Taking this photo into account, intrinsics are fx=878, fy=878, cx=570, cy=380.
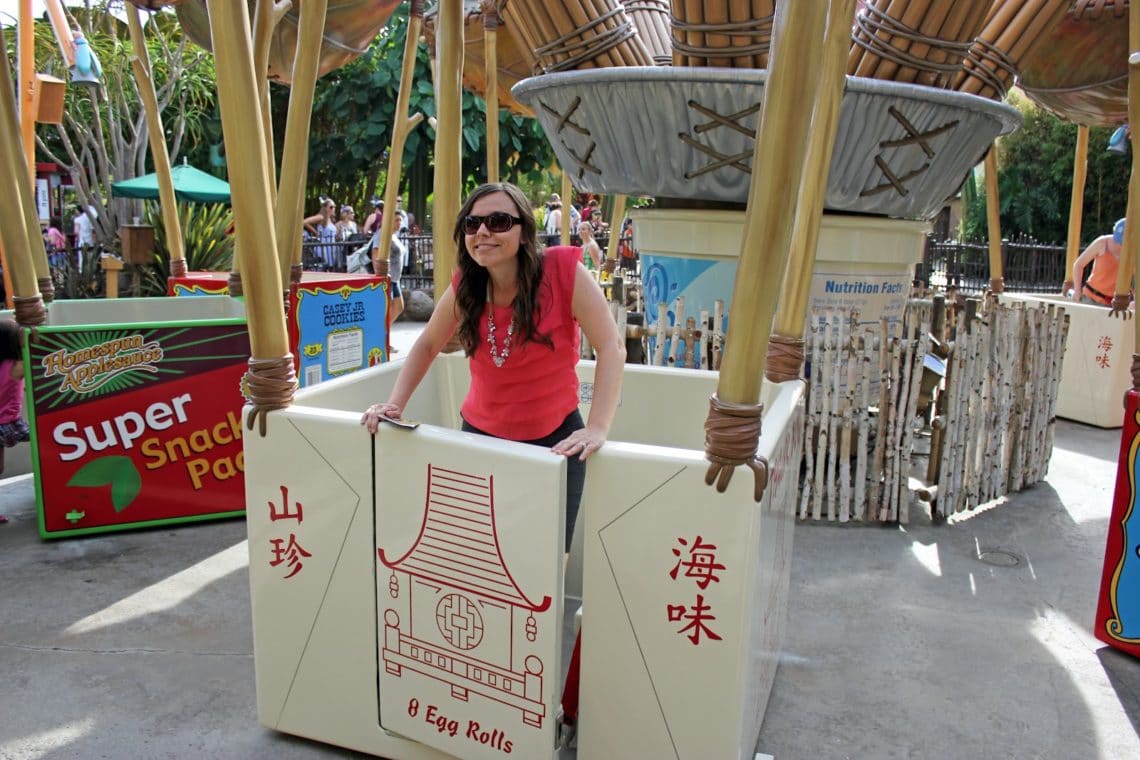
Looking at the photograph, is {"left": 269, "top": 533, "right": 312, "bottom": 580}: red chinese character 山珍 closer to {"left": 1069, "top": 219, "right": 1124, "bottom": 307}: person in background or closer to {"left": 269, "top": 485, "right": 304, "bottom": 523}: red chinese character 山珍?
{"left": 269, "top": 485, "right": 304, "bottom": 523}: red chinese character 山珍

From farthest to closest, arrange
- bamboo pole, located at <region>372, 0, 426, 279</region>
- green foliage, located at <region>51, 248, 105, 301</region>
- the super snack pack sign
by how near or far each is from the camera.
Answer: green foliage, located at <region>51, 248, 105, 301</region> < bamboo pole, located at <region>372, 0, 426, 279</region> < the super snack pack sign

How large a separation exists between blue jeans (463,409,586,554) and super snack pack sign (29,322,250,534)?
7.64 ft

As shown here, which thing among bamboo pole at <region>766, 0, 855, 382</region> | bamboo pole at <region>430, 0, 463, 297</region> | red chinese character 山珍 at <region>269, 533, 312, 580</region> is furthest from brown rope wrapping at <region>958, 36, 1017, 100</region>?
red chinese character 山珍 at <region>269, 533, 312, 580</region>

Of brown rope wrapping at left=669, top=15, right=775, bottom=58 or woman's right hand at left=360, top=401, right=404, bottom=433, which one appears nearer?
woman's right hand at left=360, top=401, right=404, bottom=433

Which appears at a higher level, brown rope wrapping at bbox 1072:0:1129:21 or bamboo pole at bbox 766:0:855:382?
brown rope wrapping at bbox 1072:0:1129:21

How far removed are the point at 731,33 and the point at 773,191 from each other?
270 centimetres

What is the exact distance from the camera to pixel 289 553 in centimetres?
263

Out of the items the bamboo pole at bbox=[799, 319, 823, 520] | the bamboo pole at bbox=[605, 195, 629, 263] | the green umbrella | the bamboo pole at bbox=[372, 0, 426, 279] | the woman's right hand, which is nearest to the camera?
the woman's right hand

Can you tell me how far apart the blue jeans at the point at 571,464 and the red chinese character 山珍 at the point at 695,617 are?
0.47 m

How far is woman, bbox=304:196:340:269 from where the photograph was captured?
47.9ft

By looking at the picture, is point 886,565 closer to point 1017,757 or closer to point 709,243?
point 1017,757

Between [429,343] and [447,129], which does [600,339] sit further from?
[447,129]

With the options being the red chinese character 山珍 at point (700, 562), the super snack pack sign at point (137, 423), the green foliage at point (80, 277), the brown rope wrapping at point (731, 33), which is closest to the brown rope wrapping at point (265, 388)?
the red chinese character 山珍 at point (700, 562)

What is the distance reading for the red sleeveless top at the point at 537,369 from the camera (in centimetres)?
→ 260
